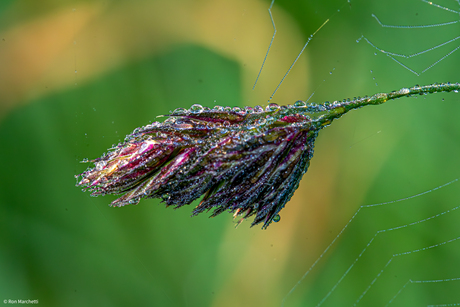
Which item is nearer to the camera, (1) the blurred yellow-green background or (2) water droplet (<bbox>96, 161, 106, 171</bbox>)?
(2) water droplet (<bbox>96, 161, 106, 171</bbox>)

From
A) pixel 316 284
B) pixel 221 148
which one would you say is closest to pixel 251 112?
pixel 221 148

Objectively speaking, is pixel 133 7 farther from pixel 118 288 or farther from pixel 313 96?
pixel 118 288

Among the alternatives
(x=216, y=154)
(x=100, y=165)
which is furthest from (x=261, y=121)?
(x=100, y=165)

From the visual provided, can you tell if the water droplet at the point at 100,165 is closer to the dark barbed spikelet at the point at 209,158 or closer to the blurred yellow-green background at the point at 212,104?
the dark barbed spikelet at the point at 209,158

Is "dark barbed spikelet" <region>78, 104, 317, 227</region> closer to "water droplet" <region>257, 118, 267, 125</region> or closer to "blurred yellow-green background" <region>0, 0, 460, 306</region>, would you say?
"water droplet" <region>257, 118, 267, 125</region>

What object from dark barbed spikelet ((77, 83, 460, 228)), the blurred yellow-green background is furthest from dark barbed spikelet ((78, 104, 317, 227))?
the blurred yellow-green background

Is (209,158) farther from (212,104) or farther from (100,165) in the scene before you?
(212,104)

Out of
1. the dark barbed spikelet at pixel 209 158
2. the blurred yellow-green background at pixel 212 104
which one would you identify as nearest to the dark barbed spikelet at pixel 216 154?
the dark barbed spikelet at pixel 209 158
